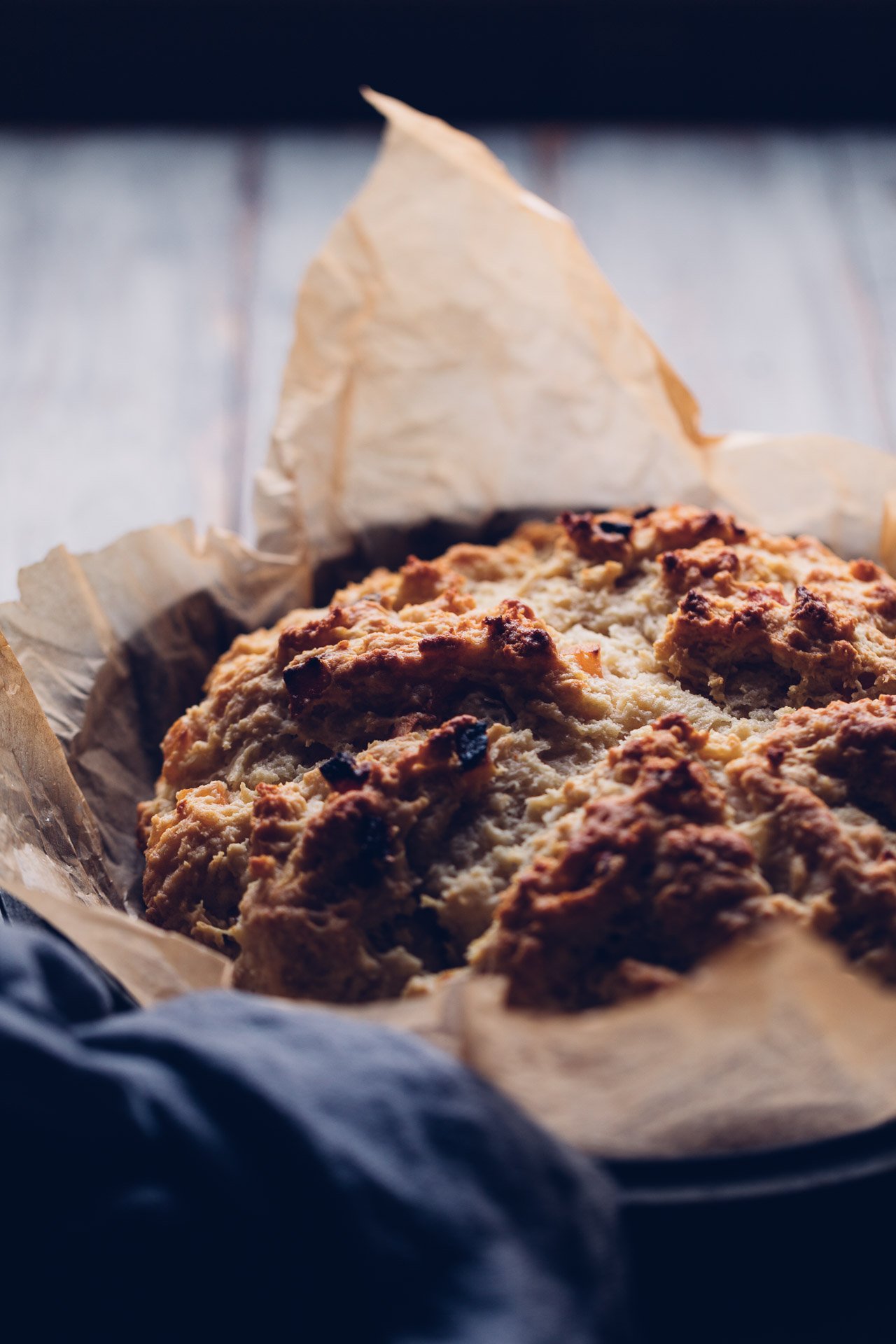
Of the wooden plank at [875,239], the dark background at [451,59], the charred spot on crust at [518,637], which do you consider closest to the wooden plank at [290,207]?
the dark background at [451,59]

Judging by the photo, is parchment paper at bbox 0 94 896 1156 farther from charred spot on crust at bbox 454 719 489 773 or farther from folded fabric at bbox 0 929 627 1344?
folded fabric at bbox 0 929 627 1344

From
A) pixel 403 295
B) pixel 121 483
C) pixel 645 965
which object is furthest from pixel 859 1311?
pixel 121 483

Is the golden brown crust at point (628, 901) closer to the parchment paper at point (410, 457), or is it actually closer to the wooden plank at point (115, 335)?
the parchment paper at point (410, 457)

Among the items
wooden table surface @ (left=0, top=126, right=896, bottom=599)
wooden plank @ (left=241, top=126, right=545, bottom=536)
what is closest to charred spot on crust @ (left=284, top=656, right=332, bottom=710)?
wooden table surface @ (left=0, top=126, right=896, bottom=599)

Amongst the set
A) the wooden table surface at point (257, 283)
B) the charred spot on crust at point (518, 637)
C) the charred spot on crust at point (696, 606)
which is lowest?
the charred spot on crust at point (518, 637)

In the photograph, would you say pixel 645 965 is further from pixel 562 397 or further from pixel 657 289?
pixel 657 289
